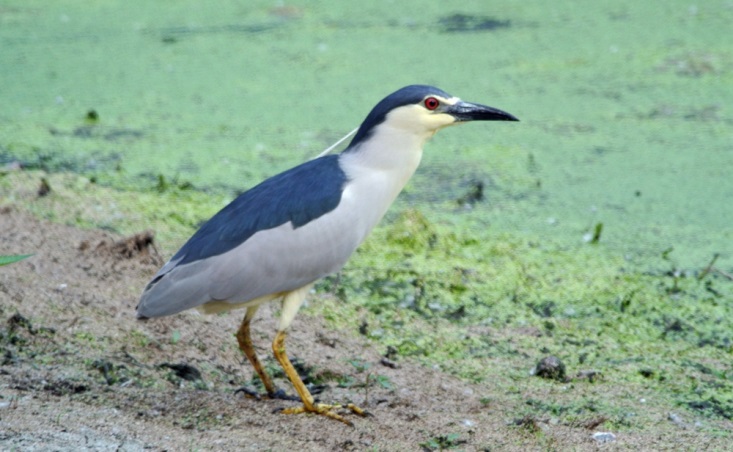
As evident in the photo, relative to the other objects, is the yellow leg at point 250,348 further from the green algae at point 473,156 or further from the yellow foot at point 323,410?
the green algae at point 473,156

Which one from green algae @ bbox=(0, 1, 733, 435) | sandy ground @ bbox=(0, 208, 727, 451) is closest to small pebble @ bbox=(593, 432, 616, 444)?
sandy ground @ bbox=(0, 208, 727, 451)

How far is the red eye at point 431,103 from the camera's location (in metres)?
3.15

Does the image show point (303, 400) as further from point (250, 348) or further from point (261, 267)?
point (261, 267)

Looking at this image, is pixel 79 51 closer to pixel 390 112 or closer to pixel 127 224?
pixel 127 224

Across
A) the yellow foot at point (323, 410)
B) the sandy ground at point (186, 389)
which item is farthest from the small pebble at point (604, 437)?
the yellow foot at point (323, 410)

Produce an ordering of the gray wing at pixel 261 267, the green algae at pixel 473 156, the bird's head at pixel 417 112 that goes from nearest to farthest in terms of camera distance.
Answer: the gray wing at pixel 261 267 → the bird's head at pixel 417 112 → the green algae at pixel 473 156

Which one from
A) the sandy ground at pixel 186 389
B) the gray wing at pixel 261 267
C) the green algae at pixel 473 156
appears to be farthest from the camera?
the green algae at pixel 473 156

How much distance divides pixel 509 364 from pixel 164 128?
3.02 metres

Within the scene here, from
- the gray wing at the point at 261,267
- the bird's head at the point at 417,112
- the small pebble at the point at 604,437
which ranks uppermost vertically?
the bird's head at the point at 417,112

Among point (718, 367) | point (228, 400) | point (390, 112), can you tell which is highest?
point (390, 112)

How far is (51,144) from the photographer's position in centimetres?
568

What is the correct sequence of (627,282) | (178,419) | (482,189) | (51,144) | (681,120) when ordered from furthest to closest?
(681,120) < (51,144) < (482,189) < (627,282) < (178,419)

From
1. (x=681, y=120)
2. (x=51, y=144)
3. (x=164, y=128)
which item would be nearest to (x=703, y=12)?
(x=681, y=120)

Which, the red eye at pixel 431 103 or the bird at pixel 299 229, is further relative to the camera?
the red eye at pixel 431 103
